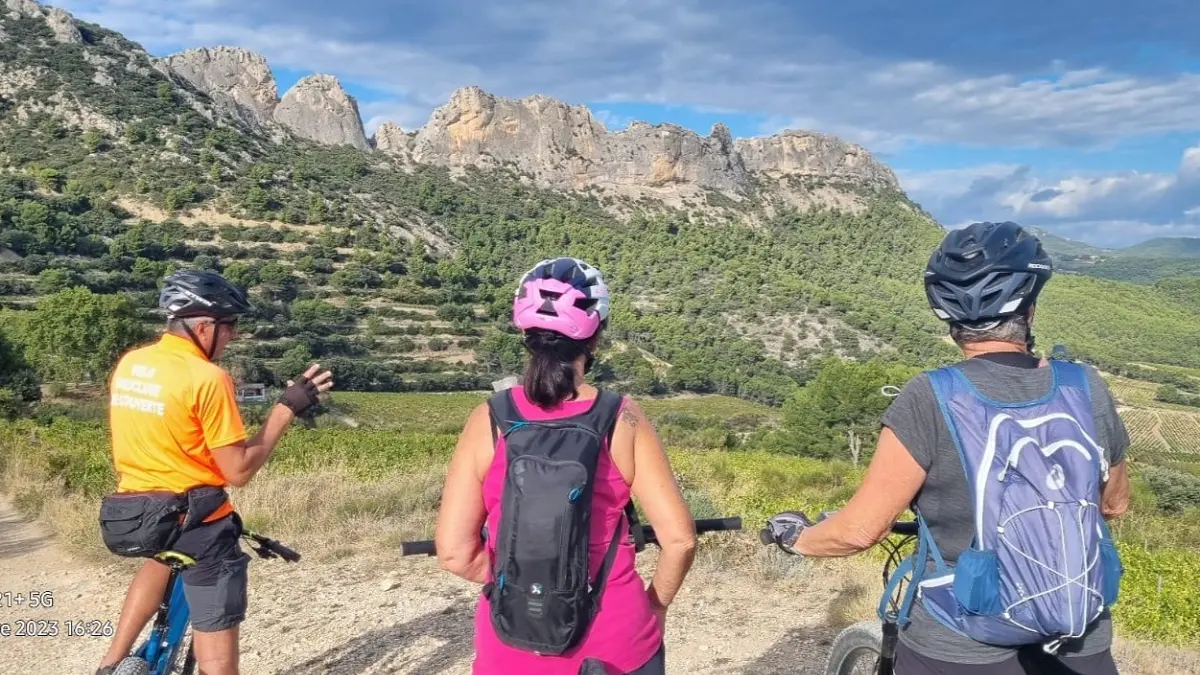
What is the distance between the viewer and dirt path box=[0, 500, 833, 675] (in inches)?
155

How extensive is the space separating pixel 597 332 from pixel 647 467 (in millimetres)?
346

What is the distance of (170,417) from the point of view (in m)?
2.43

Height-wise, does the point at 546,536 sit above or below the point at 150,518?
above

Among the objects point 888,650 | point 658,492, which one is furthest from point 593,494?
point 888,650

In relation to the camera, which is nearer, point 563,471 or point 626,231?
point 563,471

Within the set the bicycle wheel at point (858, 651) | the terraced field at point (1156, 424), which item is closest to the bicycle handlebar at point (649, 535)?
the bicycle wheel at point (858, 651)

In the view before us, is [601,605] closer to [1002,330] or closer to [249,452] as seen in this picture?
[1002,330]

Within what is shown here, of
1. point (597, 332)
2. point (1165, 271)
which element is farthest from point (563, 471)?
point (1165, 271)

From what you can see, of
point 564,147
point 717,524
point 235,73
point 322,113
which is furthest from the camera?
point 564,147

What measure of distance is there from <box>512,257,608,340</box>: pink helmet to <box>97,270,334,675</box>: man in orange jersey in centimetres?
109

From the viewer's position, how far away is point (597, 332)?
1896 mm

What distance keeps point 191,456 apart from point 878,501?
207cm

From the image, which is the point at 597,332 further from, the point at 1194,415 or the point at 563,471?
the point at 1194,415

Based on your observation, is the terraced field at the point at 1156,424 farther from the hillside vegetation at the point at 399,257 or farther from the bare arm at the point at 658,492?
the bare arm at the point at 658,492
